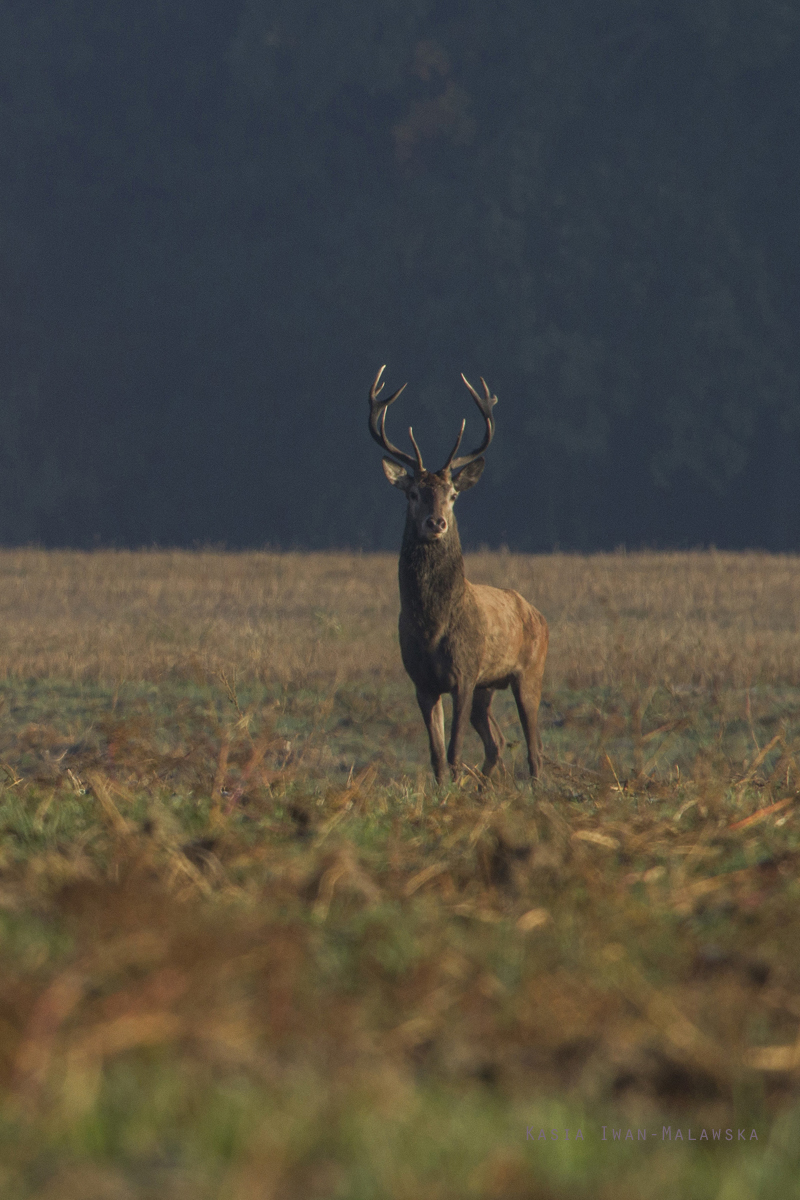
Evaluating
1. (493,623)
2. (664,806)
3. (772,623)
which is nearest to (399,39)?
(772,623)

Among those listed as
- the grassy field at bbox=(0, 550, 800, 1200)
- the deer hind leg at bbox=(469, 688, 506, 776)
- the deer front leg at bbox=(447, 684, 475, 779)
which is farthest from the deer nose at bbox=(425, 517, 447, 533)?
the grassy field at bbox=(0, 550, 800, 1200)

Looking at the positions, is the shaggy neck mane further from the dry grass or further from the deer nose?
the dry grass

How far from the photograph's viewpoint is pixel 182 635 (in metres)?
20.6

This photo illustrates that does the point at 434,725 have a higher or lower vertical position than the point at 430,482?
lower

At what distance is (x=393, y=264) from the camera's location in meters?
74.3

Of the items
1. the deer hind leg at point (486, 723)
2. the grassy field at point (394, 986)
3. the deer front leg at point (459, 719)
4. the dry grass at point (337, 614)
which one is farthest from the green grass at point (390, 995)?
the deer hind leg at point (486, 723)

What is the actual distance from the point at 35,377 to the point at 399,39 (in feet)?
77.8

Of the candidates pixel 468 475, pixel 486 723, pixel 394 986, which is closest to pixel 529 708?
pixel 486 723

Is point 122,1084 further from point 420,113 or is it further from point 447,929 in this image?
point 420,113

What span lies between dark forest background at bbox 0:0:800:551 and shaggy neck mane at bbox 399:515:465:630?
53390 millimetres

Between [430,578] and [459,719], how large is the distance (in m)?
0.96

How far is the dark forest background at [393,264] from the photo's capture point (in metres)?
67.8

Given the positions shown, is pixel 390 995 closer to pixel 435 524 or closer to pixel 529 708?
pixel 435 524

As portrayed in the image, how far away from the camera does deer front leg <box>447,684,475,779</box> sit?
10.3 metres
